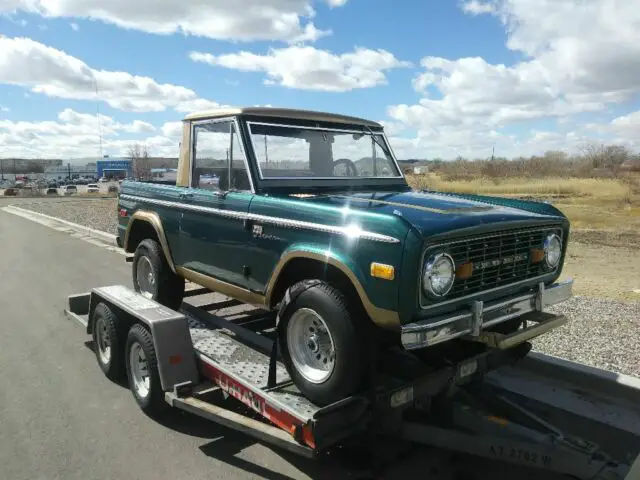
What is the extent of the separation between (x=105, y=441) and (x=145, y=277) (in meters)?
2.41

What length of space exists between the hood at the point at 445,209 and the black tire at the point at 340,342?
58 cm

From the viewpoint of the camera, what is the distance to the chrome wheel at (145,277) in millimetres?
5906

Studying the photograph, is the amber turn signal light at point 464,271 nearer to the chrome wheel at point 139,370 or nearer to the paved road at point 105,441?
the paved road at point 105,441

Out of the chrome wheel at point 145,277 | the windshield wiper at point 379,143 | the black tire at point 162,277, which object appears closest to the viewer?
the windshield wiper at point 379,143

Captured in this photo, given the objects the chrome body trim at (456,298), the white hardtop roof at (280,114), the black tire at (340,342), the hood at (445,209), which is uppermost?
the white hardtop roof at (280,114)

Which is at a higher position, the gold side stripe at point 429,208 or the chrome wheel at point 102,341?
the gold side stripe at point 429,208

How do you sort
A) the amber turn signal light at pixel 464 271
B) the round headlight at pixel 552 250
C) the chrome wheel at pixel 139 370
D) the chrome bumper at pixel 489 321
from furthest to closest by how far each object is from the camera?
the chrome wheel at pixel 139 370 < the round headlight at pixel 552 250 < the amber turn signal light at pixel 464 271 < the chrome bumper at pixel 489 321

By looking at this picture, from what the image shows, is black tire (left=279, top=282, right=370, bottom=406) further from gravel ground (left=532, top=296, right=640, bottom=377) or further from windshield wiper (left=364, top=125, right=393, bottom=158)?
gravel ground (left=532, top=296, right=640, bottom=377)

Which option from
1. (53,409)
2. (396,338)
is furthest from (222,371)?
(53,409)

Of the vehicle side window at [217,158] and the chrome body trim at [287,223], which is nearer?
the chrome body trim at [287,223]

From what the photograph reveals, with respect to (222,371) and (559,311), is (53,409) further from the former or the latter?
(559,311)

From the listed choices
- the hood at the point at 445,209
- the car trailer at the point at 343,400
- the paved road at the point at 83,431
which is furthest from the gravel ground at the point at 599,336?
the paved road at the point at 83,431

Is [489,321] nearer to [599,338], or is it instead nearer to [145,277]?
[599,338]

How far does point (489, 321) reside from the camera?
3.47 m
